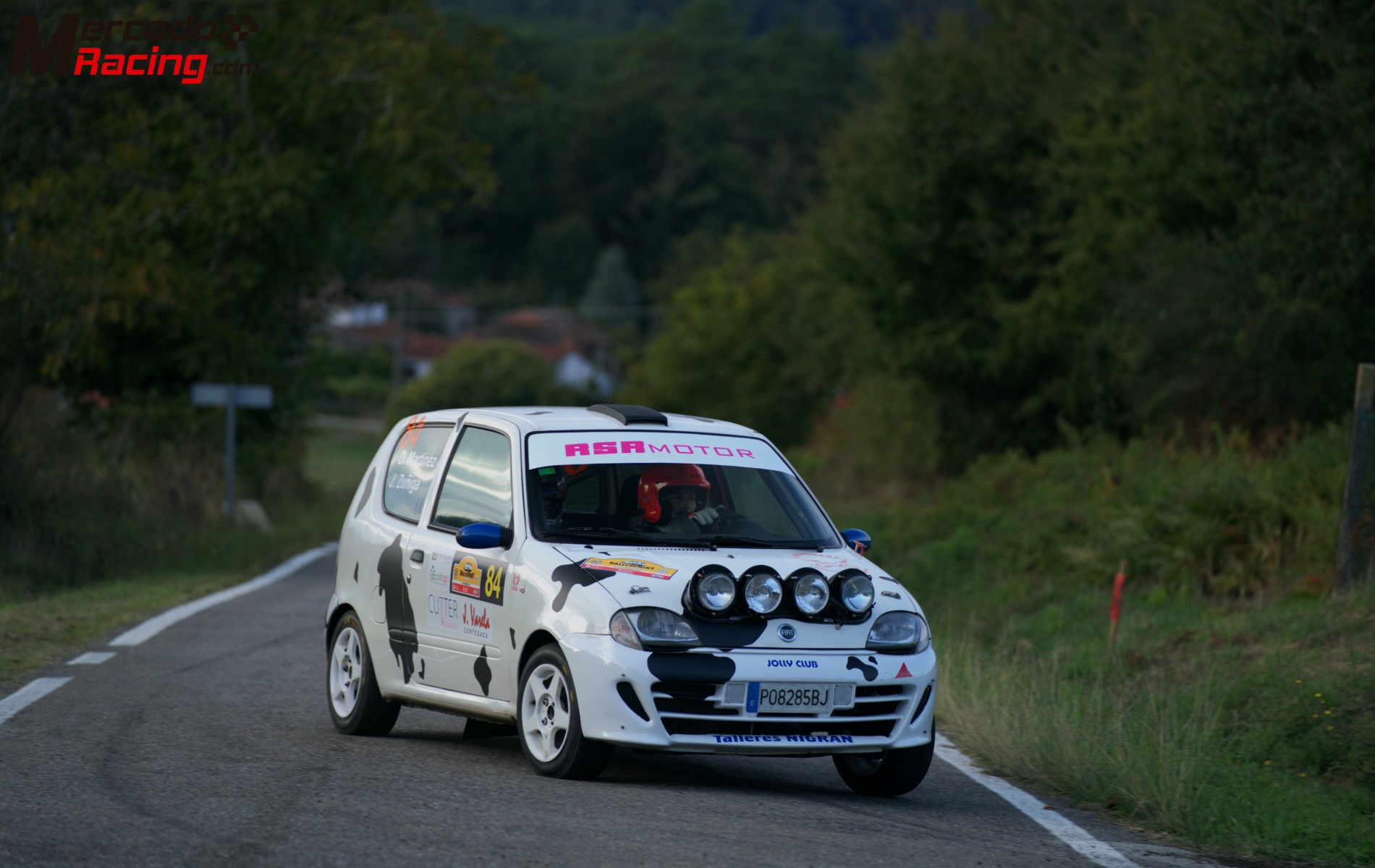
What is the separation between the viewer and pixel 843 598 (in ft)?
25.4

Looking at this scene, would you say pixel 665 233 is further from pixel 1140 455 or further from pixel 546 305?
pixel 1140 455

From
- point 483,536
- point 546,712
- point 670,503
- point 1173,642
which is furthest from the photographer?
point 1173,642

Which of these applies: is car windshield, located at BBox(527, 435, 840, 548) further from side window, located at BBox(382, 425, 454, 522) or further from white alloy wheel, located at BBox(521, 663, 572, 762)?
side window, located at BBox(382, 425, 454, 522)

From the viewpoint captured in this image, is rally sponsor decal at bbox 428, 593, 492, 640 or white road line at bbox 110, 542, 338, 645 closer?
rally sponsor decal at bbox 428, 593, 492, 640

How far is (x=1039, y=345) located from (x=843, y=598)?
24508 millimetres

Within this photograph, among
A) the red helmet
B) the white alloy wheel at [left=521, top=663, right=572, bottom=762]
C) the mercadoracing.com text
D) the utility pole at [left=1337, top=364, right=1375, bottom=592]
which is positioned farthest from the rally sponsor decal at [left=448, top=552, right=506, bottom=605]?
the mercadoracing.com text

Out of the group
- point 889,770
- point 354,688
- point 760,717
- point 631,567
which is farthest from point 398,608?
point 889,770

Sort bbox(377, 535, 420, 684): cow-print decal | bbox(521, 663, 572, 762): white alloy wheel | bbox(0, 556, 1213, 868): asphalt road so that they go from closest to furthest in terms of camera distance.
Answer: bbox(0, 556, 1213, 868): asphalt road → bbox(521, 663, 572, 762): white alloy wheel → bbox(377, 535, 420, 684): cow-print decal

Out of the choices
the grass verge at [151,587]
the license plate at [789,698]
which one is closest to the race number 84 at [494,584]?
the license plate at [789,698]

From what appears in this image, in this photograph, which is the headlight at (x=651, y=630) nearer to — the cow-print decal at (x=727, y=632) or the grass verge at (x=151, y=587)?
the cow-print decal at (x=727, y=632)

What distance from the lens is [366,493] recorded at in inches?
388

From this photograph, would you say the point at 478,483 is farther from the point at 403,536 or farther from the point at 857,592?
the point at 857,592

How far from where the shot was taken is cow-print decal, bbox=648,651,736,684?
24.2 feet

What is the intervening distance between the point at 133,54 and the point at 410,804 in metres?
19.4
